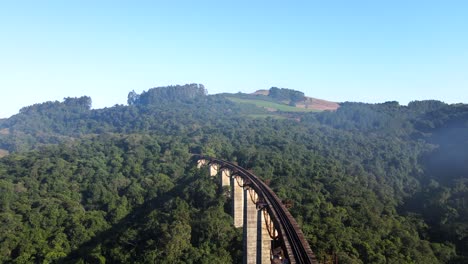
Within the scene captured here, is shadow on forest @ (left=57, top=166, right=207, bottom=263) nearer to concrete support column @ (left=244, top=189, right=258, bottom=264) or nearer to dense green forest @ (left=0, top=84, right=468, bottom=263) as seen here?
dense green forest @ (left=0, top=84, right=468, bottom=263)

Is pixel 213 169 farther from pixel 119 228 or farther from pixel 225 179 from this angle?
pixel 119 228

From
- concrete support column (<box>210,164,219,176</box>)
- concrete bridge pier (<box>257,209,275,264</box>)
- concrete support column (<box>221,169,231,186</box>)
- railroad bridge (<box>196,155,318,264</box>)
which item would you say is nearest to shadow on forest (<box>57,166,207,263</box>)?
concrete support column (<box>210,164,219,176</box>)

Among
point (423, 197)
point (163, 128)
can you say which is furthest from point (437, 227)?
point (163, 128)

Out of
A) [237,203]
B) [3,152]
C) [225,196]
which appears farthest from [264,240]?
[3,152]

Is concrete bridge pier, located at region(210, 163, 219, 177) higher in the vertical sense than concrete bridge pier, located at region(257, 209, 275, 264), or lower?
higher

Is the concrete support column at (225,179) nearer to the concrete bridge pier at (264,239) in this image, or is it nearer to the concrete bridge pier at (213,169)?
the concrete bridge pier at (213,169)

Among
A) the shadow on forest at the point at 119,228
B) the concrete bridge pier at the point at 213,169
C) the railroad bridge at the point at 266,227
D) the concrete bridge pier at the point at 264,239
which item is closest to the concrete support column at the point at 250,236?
the railroad bridge at the point at 266,227
